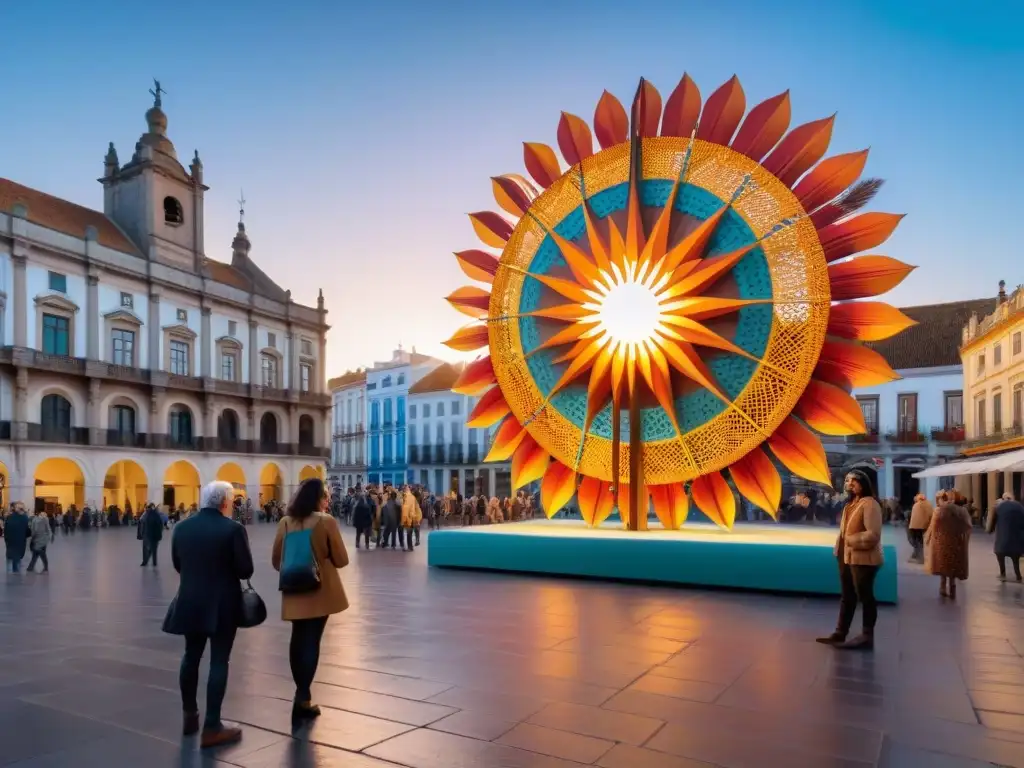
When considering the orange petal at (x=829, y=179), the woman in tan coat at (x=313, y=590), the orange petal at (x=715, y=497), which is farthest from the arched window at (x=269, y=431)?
the woman in tan coat at (x=313, y=590)

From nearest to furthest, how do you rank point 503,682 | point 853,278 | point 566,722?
point 566,722, point 503,682, point 853,278

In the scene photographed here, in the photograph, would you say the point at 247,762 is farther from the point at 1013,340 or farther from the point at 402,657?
the point at 1013,340

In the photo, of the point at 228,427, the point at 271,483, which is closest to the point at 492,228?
the point at 228,427

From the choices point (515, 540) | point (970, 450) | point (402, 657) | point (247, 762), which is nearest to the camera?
point (247, 762)

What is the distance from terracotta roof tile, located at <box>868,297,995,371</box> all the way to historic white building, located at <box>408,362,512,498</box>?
923 inches

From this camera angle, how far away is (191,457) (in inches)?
1428

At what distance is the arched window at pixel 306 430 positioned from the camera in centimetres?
4431

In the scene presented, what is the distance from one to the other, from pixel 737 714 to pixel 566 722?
3.24ft

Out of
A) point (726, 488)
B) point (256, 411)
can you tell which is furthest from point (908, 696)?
point (256, 411)

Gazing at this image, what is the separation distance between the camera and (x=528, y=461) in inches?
436

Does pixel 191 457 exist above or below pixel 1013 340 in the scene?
below

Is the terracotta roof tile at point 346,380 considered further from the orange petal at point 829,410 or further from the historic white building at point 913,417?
the orange petal at point 829,410

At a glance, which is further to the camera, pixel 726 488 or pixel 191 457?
pixel 191 457

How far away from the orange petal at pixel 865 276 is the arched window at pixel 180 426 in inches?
1309
